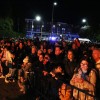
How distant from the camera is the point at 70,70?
970cm

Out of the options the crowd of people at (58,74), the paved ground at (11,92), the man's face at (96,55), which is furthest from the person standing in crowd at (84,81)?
the paved ground at (11,92)

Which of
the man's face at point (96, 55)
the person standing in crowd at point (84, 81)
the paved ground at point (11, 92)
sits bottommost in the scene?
the paved ground at point (11, 92)

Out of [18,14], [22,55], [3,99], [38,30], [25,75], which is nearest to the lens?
[3,99]

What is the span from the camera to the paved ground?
437 inches

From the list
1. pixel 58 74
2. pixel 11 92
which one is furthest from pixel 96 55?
pixel 11 92

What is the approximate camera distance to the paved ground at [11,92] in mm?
11094

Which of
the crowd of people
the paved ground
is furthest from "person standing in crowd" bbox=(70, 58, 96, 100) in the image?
the paved ground

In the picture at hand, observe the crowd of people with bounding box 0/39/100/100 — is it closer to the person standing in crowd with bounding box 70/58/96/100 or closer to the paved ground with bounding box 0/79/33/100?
the person standing in crowd with bounding box 70/58/96/100

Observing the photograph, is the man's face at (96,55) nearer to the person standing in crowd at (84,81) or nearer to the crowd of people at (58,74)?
the crowd of people at (58,74)

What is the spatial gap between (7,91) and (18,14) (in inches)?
2664

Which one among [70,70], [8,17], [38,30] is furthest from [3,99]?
[38,30]

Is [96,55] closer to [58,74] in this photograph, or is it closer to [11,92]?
[58,74]

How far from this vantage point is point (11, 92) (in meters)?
12.0

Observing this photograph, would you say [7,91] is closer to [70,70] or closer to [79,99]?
[70,70]
